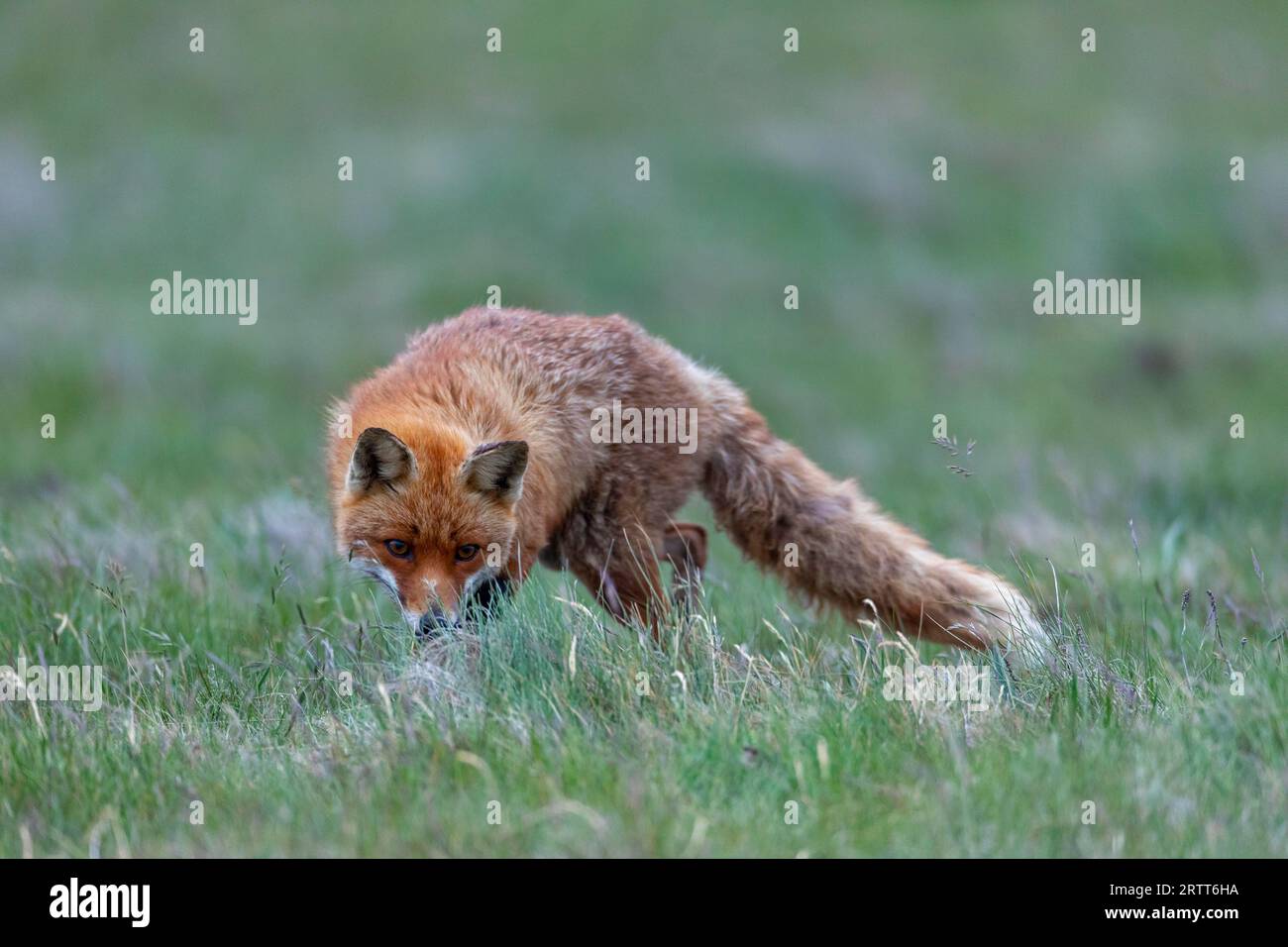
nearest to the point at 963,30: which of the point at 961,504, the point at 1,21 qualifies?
the point at 1,21

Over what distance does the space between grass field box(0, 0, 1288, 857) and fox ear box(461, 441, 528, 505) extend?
49 cm

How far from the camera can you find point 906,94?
1093 inches

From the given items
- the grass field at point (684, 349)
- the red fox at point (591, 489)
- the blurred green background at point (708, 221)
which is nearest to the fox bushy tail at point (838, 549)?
the red fox at point (591, 489)

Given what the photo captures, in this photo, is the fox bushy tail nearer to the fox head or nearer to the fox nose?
the fox head

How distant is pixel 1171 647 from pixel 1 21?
2868 centimetres

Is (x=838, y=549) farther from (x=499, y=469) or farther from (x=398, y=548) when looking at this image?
(x=398, y=548)

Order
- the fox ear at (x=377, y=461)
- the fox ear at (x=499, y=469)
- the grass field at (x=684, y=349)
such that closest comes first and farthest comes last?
the grass field at (x=684, y=349) < the fox ear at (x=377, y=461) < the fox ear at (x=499, y=469)

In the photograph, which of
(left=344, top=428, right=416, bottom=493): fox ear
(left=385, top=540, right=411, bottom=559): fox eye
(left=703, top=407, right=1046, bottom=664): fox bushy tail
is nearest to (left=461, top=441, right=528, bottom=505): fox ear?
(left=344, top=428, right=416, bottom=493): fox ear

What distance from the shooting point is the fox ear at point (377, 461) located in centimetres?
556

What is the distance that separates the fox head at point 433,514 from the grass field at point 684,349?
0.91 ft

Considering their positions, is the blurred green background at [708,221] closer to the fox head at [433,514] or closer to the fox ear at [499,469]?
the fox head at [433,514]

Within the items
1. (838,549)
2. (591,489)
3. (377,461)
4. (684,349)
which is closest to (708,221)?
(684,349)

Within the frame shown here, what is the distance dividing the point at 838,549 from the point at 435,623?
204cm

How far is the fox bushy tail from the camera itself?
6.31m
